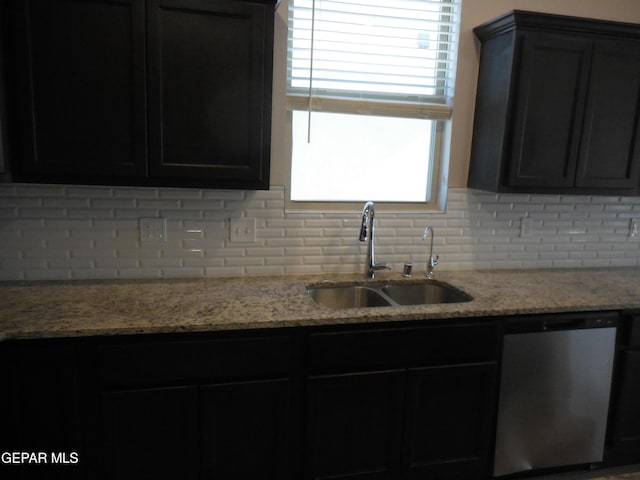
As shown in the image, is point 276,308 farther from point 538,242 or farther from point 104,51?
point 538,242

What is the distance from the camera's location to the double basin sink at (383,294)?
2.33 metres

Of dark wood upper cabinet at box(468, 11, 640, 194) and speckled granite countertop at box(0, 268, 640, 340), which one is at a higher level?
dark wood upper cabinet at box(468, 11, 640, 194)

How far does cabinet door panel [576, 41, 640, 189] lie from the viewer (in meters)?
2.30

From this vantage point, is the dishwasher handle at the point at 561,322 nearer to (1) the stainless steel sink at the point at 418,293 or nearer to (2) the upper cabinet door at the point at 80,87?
(1) the stainless steel sink at the point at 418,293

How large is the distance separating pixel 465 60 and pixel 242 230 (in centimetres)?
154

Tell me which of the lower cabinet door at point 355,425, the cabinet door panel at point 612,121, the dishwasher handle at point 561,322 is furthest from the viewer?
the cabinet door panel at point 612,121

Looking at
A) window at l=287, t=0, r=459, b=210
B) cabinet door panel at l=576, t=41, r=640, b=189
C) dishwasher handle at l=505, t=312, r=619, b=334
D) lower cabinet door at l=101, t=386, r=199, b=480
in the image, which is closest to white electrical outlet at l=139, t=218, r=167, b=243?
window at l=287, t=0, r=459, b=210

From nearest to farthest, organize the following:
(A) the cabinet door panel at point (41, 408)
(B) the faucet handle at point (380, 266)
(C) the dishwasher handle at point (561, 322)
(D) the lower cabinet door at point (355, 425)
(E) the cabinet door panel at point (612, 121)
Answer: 1. (A) the cabinet door panel at point (41, 408)
2. (D) the lower cabinet door at point (355, 425)
3. (C) the dishwasher handle at point (561, 322)
4. (E) the cabinet door panel at point (612, 121)
5. (B) the faucet handle at point (380, 266)

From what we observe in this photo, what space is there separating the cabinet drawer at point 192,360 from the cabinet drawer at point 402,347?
162 millimetres

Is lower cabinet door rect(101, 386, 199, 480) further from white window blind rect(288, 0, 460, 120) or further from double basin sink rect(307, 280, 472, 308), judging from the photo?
white window blind rect(288, 0, 460, 120)

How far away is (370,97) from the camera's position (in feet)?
8.21

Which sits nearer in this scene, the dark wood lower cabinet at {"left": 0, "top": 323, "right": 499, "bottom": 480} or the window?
the dark wood lower cabinet at {"left": 0, "top": 323, "right": 499, "bottom": 480}

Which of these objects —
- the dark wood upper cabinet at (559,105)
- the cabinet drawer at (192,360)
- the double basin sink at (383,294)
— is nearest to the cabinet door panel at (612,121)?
the dark wood upper cabinet at (559,105)

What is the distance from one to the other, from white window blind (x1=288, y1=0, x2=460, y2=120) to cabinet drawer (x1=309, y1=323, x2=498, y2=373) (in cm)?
122
